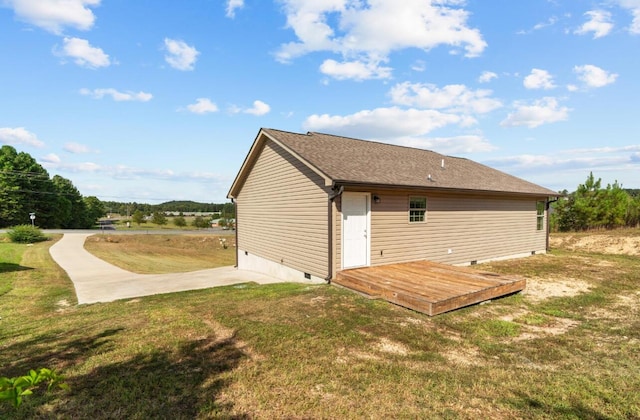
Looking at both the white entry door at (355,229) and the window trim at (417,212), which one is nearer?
the white entry door at (355,229)

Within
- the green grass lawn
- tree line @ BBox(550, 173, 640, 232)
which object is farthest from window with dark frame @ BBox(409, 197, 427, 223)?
tree line @ BBox(550, 173, 640, 232)

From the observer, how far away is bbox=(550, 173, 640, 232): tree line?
21.6 metres

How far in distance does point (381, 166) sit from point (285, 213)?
3.79 m

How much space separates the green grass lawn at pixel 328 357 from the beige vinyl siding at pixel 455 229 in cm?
297

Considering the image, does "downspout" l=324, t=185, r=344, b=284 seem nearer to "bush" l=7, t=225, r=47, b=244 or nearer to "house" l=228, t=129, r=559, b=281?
"house" l=228, t=129, r=559, b=281

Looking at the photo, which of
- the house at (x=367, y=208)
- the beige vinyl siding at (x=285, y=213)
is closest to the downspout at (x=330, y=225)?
the house at (x=367, y=208)

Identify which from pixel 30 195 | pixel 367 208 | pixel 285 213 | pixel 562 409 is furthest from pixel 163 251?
pixel 30 195

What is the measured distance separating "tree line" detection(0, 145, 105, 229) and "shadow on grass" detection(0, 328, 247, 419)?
43191mm

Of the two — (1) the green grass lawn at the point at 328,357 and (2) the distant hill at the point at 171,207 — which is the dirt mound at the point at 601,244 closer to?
(1) the green grass lawn at the point at 328,357

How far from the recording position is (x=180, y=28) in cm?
1116

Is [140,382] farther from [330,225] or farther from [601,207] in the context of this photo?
[601,207]

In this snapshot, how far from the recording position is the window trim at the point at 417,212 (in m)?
10.3

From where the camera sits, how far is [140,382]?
3590 millimetres

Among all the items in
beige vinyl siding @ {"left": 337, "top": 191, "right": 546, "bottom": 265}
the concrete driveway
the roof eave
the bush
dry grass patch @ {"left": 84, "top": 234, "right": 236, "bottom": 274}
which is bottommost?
dry grass patch @ {"left": 84, "top": 234, "right": 236, "bottom": 274}
